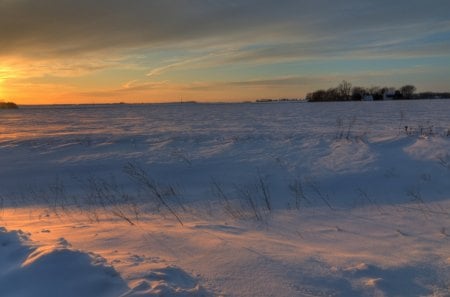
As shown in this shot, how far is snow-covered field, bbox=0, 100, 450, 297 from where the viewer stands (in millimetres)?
3809

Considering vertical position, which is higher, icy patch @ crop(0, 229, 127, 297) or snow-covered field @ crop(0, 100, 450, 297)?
icy patch @ crop(0, 229, 127, 297)

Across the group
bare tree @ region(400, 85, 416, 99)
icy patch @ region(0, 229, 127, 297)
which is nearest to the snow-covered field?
icy patch @ region(0, 229, 127, 297)

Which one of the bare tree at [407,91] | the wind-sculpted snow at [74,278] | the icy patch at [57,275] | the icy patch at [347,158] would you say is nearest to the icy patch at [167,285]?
the wind-sculpted snow at [74,278]

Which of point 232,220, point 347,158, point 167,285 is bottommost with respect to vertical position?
point 232,220

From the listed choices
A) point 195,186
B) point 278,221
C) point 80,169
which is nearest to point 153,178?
point 195,186

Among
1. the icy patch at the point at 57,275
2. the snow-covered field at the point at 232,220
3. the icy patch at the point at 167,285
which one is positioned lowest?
the snow-covered field at the point at 232,220

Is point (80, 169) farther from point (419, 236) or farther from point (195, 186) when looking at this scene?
point (419, 236)

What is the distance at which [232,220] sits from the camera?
6.85m

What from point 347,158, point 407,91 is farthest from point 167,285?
point 407,91

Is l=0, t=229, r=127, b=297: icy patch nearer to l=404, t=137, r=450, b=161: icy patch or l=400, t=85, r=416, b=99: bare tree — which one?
l=404, t=137, r=450, b=161: icy patch

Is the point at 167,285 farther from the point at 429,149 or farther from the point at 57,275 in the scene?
the point at 429,149

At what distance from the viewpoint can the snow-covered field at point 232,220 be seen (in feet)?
12.5

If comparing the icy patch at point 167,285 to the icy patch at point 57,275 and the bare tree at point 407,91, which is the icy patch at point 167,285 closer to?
the icy patch at point 57,275

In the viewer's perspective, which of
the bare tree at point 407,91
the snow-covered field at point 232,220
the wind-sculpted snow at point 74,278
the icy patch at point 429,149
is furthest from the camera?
the bare tree at point 407,91
